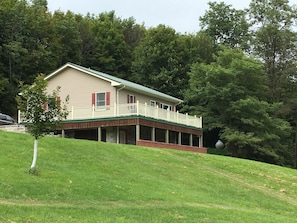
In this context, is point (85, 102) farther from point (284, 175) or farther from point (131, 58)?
point (131, 58)

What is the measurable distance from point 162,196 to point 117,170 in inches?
157

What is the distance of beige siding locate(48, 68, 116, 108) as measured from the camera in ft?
117

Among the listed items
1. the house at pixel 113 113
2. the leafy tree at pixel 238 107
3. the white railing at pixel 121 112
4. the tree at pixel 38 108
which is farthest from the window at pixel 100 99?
the tree at pixel 38 108

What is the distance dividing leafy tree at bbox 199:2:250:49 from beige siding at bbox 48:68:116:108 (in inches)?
1234

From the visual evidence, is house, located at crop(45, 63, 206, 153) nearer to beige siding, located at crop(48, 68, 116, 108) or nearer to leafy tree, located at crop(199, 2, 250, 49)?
beige siding, located at crop(48, 68, 116, 108)

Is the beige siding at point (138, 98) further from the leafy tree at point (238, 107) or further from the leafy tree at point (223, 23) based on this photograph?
the leafy tree at point (223, 23)

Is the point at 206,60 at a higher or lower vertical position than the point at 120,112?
higher

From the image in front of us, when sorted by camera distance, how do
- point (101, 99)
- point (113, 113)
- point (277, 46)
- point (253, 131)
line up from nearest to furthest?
point (113, 113)
point (101, 99)
point (253, 131)
point (277, 46)

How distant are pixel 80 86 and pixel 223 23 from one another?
3343 centimetres

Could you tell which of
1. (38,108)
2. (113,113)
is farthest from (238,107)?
(38,108)

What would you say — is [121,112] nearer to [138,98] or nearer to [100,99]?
[100,99]

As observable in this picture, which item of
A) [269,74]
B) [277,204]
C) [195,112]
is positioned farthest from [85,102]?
[269,74]

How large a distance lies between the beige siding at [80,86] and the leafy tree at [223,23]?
Result: 103ft

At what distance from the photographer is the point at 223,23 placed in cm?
6525
